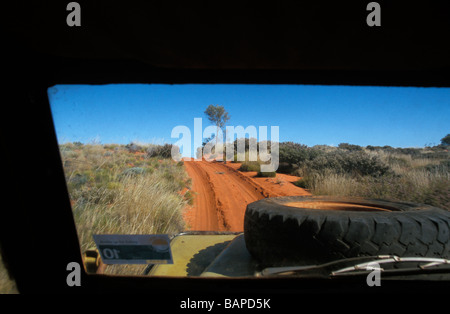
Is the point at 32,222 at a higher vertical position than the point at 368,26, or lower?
lower

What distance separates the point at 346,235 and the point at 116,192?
2.18 metres

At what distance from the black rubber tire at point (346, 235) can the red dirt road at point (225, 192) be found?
1.42 meters

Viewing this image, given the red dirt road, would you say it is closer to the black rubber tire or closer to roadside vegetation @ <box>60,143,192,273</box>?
roadside vegetation @ <box>60,143,192,273</box>

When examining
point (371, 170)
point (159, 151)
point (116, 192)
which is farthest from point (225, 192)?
point (371, 170)

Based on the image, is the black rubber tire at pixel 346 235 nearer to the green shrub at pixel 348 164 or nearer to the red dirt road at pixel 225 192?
the green shrub at pixel 348 164

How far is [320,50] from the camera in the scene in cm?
155

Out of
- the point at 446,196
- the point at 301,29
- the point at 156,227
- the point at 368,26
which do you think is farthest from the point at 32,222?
the point at 446,196

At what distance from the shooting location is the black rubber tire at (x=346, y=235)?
1466 mm

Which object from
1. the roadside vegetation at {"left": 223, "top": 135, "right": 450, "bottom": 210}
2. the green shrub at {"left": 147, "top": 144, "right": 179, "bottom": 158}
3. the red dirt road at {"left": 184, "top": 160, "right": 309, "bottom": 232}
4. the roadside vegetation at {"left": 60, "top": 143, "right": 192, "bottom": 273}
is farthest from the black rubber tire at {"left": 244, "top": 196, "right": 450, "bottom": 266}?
the green shrub at {"left": 147, "top": 144, "right": 179, "bottom": 158}

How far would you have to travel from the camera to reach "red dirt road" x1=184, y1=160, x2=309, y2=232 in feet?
11.3

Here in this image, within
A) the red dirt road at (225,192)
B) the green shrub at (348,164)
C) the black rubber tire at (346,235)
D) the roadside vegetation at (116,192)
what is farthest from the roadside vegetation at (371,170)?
the roadside vegetation at (116,192)

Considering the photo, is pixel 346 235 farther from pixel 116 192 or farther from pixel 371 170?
pixel 116 192
